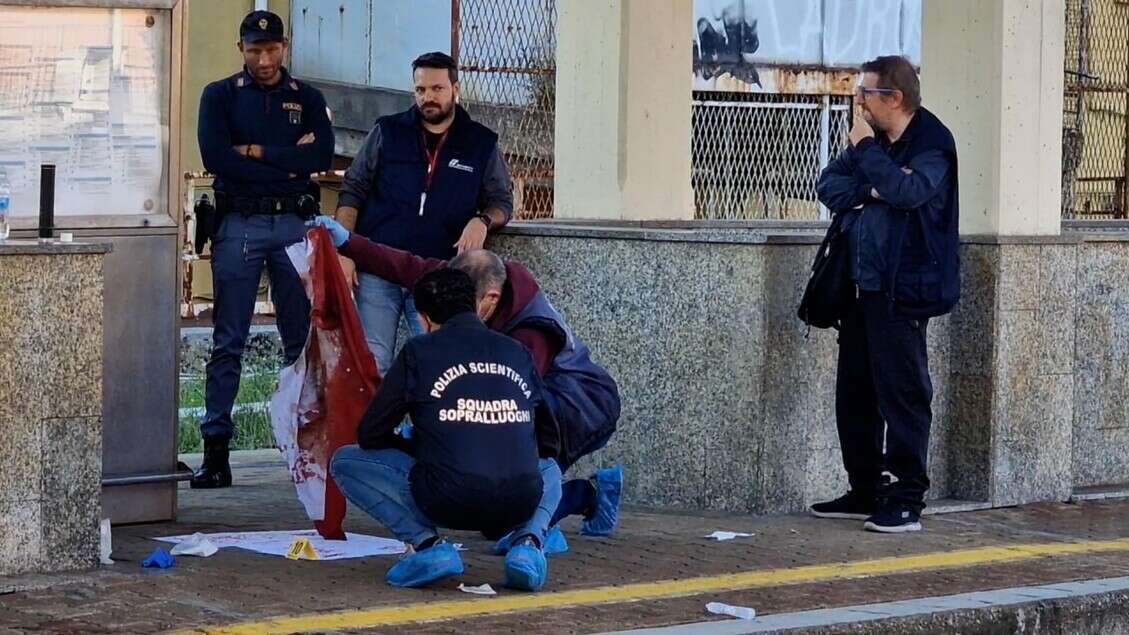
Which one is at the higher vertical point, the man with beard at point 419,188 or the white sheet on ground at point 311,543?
the man with beard at point 419,188

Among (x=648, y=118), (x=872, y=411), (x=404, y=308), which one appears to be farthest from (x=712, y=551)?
(x=648, y=118)

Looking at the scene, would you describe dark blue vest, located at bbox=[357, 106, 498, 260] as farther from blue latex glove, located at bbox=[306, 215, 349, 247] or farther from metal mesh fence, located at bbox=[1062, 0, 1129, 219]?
metal mesh fence, located at bbox=[1062, 0, 1129, 219]

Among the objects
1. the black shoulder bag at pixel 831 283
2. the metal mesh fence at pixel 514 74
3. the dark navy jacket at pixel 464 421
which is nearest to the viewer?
the dark navy jacket at pixel 464 421

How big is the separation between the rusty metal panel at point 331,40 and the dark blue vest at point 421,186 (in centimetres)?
985

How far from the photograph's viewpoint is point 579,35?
9.20 meters

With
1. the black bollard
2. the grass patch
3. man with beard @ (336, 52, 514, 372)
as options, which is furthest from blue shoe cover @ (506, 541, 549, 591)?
the grass patch

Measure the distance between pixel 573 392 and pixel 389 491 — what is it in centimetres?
77

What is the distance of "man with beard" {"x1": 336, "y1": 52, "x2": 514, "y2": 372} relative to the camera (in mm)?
8359

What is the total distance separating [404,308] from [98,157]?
1488 mm

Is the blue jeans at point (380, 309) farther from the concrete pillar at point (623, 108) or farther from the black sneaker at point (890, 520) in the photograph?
the black sneaker at point (890, 520)

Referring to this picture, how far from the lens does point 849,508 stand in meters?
8.22

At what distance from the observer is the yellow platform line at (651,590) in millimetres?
5941

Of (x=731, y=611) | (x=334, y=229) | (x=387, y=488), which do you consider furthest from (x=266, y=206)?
(x=731, y=611)

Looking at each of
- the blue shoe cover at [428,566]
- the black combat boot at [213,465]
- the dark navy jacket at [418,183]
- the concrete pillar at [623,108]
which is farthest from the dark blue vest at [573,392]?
the black combat boot at [213,465]
